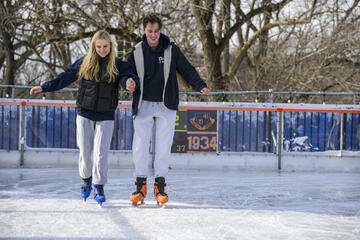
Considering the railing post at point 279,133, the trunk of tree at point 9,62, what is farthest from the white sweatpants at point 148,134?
the trunk of tree at point 9,62

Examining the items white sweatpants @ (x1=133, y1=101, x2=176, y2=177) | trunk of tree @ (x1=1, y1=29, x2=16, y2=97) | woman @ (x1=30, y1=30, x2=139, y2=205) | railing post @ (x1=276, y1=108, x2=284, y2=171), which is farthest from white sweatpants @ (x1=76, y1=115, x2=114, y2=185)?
trunk of tree @ (x1=1, y1=29, x2=16, y2=97)

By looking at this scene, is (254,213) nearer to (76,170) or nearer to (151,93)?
(151,93)

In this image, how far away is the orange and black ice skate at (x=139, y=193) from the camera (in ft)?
12.1

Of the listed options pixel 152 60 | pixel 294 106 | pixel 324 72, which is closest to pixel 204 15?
pixel 324 72

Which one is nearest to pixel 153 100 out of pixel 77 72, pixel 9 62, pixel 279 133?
pixel 77 72

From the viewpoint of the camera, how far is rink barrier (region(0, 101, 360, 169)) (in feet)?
21.8

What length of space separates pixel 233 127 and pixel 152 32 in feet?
10.7

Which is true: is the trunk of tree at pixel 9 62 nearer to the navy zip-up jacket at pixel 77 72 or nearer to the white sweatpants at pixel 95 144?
the navy zip-up jacket at pixel 77 72

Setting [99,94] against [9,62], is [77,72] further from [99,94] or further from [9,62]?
[9,62]

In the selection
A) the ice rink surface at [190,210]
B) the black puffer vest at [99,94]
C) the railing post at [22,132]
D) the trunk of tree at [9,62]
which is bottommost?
the ice rink surface at [190,210]

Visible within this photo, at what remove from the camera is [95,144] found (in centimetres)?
371

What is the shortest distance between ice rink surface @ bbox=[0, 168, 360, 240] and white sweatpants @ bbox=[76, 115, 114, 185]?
0.27 m

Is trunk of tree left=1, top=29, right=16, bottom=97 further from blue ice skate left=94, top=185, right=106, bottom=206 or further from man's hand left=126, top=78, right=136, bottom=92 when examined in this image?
man's hand left=126, top=78, right=136, bottom=92

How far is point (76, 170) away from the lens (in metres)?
6.27
